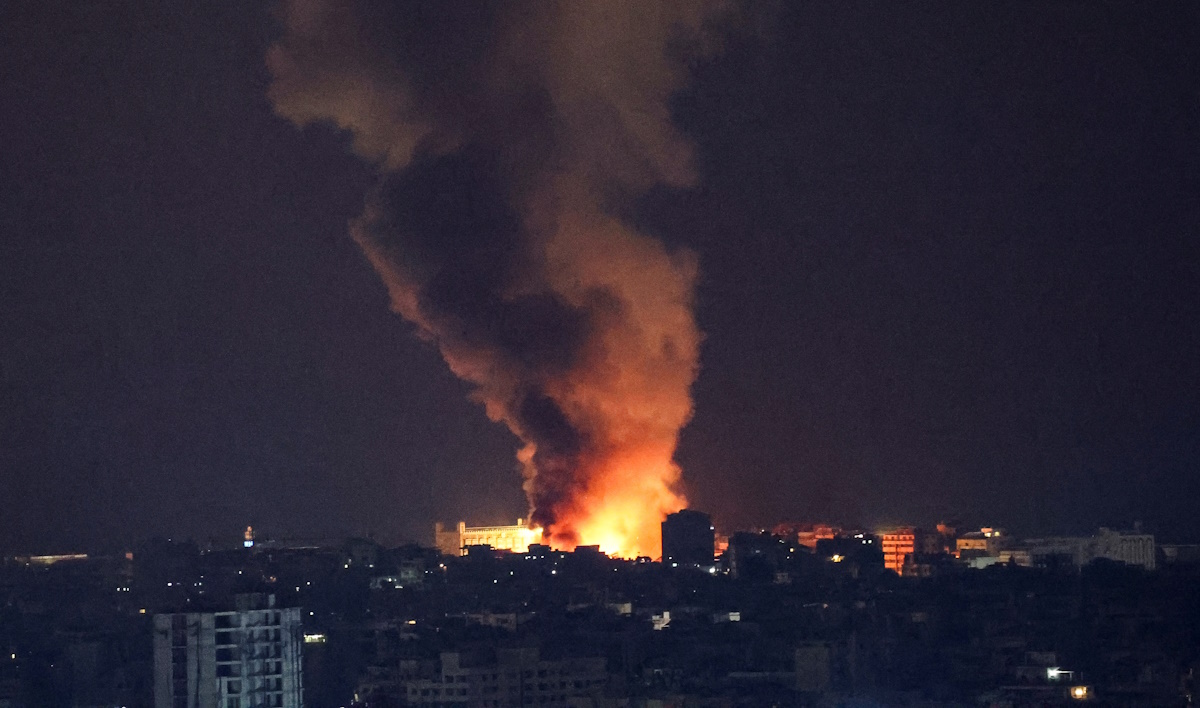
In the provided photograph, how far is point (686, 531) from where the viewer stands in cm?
7738

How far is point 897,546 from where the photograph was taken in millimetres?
90000

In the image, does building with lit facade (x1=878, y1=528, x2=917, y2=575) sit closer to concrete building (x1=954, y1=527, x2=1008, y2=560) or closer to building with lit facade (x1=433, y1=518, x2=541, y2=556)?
concrete building (x1=954, y1=527, x2=1008, y2=560)

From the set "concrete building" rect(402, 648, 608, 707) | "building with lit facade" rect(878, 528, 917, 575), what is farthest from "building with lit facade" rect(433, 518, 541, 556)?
"concrete building" rect(402, 648, 608, 707)

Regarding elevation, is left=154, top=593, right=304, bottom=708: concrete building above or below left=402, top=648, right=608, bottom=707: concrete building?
below

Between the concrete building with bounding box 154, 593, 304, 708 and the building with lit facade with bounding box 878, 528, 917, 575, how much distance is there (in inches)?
2000

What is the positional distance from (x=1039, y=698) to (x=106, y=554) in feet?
168

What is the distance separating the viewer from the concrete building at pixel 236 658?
3441cm

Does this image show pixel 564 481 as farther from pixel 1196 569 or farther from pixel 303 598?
pixel 1196 569

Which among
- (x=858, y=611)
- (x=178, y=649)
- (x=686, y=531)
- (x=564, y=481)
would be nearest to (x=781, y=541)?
(x=686, y=531)

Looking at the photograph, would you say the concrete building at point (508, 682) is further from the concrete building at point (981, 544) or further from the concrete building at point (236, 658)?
the concrete building at point (981, 544)

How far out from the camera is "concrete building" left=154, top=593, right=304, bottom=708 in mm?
34406

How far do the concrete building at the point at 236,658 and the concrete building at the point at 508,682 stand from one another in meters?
17.9

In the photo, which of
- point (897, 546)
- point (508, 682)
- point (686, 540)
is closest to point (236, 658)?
point (508, 682)

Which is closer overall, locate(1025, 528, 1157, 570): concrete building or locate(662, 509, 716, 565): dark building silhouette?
locate(662, 509, 716, 565): dark building silhouette
